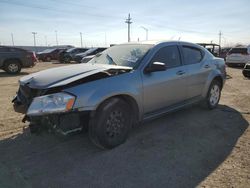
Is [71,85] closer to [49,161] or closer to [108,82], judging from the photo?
[108,82]

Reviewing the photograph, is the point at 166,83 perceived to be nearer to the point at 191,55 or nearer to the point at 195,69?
the point at 195,69

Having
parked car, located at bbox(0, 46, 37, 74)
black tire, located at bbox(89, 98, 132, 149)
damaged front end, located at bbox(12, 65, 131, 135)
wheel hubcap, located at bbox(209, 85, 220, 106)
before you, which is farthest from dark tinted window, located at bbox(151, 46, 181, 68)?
parked car, located at bbox(0, 46, 37, 74)

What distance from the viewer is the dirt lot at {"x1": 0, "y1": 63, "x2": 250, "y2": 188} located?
2.93 m

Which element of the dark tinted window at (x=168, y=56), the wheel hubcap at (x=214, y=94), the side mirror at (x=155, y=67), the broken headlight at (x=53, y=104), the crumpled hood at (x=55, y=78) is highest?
the dark tinted window at (x=168, y=56)

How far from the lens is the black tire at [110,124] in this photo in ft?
11.2

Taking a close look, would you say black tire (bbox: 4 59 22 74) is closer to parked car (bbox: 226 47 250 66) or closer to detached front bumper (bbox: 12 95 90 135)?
detached front bumper (bbox: 12 95 90 135)

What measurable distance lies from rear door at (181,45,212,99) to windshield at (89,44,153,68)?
108 centimetres

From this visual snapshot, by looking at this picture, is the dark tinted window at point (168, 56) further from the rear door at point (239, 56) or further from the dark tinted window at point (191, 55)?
the rear door at point (239, 56)

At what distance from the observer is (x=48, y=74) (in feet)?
12.7

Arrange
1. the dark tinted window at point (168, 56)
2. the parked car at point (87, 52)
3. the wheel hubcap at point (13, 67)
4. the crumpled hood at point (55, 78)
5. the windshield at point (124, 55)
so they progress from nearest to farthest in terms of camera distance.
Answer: the crumpled hood at point (55, 78) < the windshield at point (124, 55) < the dark tinted window at point (168, 56) < the wheel hubcap at point (13, 67) < the parked car at point (87, 52)

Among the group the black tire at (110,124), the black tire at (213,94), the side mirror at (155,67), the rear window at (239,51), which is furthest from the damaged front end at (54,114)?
the rear window at (239,51)

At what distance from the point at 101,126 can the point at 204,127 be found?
2309 millimetres

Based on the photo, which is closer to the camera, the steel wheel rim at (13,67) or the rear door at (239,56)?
the steel wheel rim at (13,67)

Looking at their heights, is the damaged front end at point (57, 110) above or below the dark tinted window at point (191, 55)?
below
